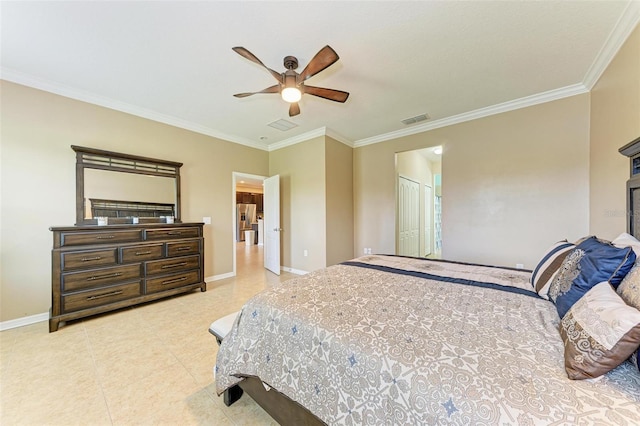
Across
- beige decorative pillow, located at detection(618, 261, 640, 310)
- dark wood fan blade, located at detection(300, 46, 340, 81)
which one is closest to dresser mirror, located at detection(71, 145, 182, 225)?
dark wood fan blade, located at detection(300, 46, 340, 81)

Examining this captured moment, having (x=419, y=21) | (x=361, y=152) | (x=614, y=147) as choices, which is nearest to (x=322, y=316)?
(x=419, y=21)

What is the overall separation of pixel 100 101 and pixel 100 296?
243 cm

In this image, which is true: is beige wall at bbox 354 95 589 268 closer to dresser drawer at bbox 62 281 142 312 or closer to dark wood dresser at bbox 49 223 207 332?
dark wood dresser at bbox 49 223 207 332

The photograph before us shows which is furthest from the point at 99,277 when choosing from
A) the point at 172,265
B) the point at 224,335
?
the point at 224,335

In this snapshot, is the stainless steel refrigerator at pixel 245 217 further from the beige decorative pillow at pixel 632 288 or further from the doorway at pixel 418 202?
the beige decorative pillow at pixel 632 288

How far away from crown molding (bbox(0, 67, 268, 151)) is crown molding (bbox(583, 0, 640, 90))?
4791 millimetres

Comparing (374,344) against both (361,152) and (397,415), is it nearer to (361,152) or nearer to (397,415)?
(397,415)

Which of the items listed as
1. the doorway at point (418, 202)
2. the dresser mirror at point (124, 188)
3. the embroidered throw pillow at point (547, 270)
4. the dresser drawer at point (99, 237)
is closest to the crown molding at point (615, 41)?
the embroidered throw pillow at point (547, 270)

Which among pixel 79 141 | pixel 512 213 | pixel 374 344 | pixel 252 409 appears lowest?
pixel 252 409

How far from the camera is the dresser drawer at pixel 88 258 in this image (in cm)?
249

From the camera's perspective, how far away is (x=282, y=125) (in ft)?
13.1

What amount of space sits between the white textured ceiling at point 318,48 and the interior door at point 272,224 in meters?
1.71

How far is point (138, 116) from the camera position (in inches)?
133

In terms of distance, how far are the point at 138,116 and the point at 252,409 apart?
3.89 m
